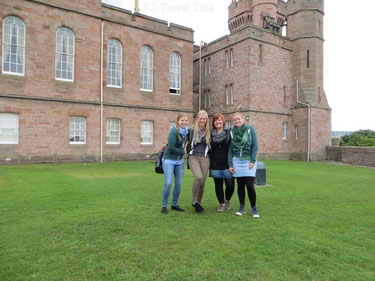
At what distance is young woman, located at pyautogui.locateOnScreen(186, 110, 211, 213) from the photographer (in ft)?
17.6

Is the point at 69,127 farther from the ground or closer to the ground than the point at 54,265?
farther from the ground

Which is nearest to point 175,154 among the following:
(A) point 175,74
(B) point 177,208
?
(B) point 177,208

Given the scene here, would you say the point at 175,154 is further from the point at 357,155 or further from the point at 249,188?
the point at 357,155

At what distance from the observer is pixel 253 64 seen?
23.6 meters

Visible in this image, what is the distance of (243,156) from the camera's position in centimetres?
522

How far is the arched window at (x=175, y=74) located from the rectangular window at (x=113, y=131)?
531cm

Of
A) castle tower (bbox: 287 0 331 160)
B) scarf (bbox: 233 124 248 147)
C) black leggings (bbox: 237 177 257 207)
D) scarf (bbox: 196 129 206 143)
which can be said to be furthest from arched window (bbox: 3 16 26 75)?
castle tower (bbox: 287 0 331 160)

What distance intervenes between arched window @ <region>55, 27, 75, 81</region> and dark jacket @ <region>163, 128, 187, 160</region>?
49.0 ft

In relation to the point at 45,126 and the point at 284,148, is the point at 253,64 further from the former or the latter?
the point at 45,126

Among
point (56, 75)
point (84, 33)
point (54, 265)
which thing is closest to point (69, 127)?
point (56, 75)

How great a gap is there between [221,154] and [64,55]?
16.0 m

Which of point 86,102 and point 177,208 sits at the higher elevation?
point 86,102

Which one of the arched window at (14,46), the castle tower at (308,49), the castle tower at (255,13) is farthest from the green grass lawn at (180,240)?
the castle tower at (255,13)

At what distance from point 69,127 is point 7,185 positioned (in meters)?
9.33
